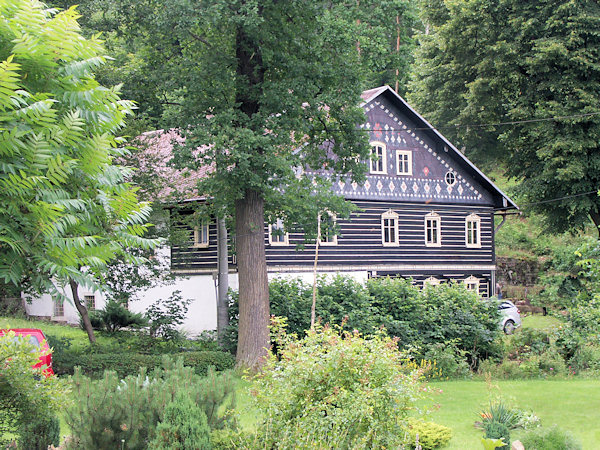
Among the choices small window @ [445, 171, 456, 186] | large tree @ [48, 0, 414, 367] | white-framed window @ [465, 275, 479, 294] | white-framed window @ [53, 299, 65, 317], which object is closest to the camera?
large tree @ [48, 0, 414, 367]

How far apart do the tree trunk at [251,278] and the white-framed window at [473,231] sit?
20.2 meters

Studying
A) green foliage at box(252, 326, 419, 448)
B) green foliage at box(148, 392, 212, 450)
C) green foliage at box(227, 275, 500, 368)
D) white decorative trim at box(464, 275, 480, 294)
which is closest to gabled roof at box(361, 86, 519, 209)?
white decorative trim at box(464, 275, 480, 294)

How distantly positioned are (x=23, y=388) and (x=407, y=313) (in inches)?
706

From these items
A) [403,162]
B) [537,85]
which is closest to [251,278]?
[403,162]

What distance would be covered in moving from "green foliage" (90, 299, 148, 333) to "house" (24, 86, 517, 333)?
333 centimetres

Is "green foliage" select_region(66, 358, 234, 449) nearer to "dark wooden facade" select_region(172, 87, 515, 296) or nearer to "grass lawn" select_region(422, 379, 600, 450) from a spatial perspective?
"grass lawn" select_region(422, 379, 600, 450)

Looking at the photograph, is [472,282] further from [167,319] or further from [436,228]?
[167,319]

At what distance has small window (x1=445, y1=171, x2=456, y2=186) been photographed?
36812mm

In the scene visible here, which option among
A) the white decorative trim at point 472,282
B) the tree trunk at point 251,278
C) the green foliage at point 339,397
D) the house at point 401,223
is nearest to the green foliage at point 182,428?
the green foliage at point 339,397

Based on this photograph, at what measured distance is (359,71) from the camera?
2028cm

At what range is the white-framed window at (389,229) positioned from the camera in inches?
1366

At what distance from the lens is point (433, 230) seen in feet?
121

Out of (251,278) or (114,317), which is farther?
(114,317)

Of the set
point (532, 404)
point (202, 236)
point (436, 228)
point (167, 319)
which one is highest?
point (436, 228)
